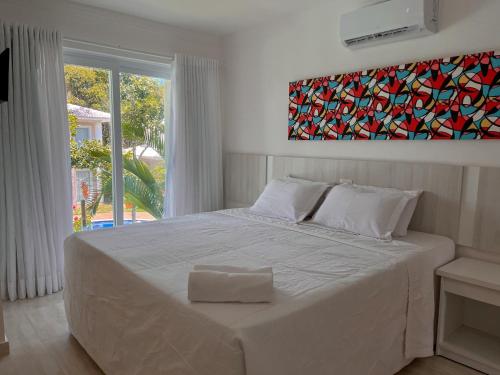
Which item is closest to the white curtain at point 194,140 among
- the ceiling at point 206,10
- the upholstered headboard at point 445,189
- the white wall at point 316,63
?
the white wall at point 316,63

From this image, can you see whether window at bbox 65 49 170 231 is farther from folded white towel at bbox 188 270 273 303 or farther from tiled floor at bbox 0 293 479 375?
folded white towel at bbox 188 270 273 303

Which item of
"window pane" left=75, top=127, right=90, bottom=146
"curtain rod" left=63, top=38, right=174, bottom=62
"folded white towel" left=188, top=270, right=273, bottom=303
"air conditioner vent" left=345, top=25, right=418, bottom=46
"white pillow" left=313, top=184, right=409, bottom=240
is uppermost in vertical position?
"curtain rod" left=63, top=38, right=174, bottom=62

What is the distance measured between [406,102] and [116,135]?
2615mm

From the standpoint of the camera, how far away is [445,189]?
98.1 inches

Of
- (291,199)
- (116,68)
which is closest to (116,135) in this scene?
(116,68)

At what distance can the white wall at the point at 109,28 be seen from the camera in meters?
2.96

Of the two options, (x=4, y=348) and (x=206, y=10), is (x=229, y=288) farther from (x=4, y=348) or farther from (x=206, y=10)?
(x=206, y=10)

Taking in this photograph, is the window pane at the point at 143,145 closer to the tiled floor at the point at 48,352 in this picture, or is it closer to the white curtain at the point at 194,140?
the white curtain at the point at 194,140

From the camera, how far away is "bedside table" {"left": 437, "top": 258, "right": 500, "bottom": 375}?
201cm

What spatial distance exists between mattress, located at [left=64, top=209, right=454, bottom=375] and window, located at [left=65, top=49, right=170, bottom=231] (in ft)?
3.66

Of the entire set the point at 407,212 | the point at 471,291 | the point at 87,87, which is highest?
the point at 87,87

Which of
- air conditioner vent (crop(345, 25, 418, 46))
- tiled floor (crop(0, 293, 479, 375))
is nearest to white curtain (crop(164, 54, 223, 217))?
tiled floor (crop(0, 293, 479, 375))

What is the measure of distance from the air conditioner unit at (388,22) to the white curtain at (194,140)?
5.45ft

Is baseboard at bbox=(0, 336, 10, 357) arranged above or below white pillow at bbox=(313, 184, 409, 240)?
below
